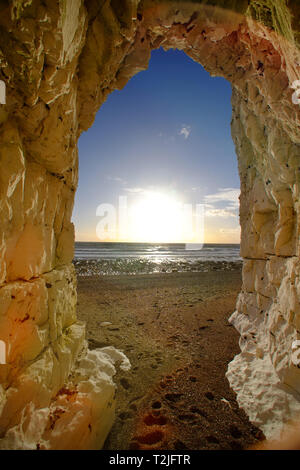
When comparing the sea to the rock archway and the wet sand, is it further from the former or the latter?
the rock archway

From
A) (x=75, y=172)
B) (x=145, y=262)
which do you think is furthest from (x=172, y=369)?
(x=145, y=262)

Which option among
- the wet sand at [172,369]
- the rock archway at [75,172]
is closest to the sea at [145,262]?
the wet sand at [172,369]

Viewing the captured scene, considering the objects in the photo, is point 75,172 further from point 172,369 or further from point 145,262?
point 145,262

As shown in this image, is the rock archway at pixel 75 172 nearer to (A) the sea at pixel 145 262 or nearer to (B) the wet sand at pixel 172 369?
(B) the wet sand at pixel 172 369

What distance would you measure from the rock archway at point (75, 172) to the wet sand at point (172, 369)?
351 millimetres

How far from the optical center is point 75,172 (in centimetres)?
352

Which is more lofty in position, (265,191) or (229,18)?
(229,18)

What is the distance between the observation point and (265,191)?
498cm

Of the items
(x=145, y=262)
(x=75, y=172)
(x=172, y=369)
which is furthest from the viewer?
(x=145, y=262)

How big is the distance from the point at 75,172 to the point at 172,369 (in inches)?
156
